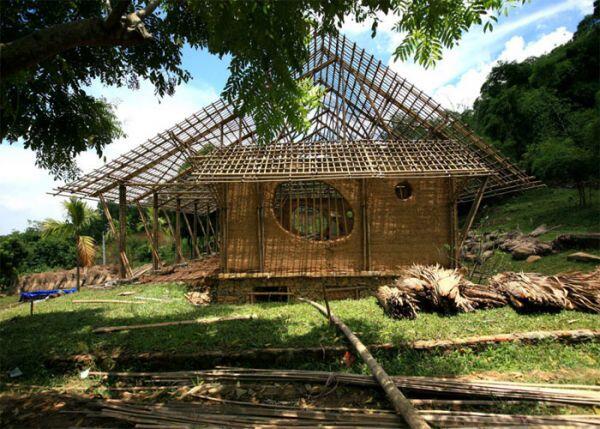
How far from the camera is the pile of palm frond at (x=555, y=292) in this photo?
6.10 meters

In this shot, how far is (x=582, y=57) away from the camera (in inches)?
919

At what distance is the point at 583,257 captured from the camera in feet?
33.5

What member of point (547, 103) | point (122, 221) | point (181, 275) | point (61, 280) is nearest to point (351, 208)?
point (181, 275)

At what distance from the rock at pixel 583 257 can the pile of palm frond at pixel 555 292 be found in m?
4.13

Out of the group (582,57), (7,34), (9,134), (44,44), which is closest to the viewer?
(44,44)

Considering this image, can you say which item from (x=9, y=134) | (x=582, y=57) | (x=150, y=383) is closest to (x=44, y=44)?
(x=9, y=134)

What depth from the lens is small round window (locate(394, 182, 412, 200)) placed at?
32.3 ft

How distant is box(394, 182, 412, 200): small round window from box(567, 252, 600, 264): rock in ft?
18.5

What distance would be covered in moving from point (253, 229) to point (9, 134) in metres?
5.62

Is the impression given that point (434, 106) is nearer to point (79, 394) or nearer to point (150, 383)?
point (150, 383)

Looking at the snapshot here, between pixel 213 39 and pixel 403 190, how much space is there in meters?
8.17

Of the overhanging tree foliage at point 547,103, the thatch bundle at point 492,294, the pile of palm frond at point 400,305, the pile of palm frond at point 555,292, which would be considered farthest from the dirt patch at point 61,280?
the overhanging tree foliage at point 547,103

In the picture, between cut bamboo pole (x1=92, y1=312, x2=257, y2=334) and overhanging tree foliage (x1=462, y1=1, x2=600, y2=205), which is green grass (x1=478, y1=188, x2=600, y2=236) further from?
cut bamboo pole (x1=92, y1=312, x2=257, y2=334)

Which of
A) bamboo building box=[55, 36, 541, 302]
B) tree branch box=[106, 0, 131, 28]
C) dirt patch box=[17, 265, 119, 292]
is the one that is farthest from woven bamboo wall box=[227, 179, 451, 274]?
dirt patch box=[17, 265, 119, 292]
